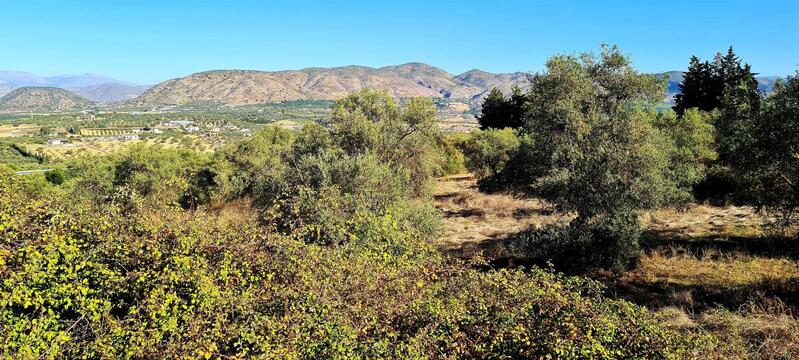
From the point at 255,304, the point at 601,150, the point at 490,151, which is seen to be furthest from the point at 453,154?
the point at 255,304

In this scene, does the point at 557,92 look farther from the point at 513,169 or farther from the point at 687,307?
the point at 687,307

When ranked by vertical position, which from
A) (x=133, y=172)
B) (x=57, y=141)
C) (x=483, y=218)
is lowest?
(x=57, y=141)

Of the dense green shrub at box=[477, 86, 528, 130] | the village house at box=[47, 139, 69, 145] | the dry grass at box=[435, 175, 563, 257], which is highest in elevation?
the dense green shrub at box=[477, 86, 528, 130]

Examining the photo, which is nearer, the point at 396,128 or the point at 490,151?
the point at 396,128

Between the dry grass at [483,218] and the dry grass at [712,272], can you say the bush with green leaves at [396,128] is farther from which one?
the dry grass at [712,272]

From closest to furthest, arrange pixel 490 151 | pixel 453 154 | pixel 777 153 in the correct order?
pixel 777 153 → pixel 490 151 → pixel 453 154

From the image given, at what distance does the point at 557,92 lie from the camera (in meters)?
22.9

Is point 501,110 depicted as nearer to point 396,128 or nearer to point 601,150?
point 396,128

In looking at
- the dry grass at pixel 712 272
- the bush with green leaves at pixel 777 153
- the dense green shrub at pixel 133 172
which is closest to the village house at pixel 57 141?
the dense green shrub at pixel 133 172

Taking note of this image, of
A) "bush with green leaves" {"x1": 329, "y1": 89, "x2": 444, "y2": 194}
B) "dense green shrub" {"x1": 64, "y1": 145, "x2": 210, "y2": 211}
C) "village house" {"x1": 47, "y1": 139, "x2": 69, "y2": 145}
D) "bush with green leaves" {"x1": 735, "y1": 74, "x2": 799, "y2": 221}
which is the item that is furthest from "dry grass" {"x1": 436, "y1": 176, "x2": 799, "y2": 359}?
"village house" {"x1": 47, "y1": 139, "x2": 69, "y2": 145}

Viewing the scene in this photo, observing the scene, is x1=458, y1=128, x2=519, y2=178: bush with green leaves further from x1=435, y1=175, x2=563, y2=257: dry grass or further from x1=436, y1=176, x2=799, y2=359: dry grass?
x1=436, y1=176, x2=799, y2=359: dry grass

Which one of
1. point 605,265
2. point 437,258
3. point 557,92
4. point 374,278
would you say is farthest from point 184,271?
point 557,92

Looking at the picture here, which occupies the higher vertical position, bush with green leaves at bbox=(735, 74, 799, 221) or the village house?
bush with green leaves at bbox=(735, 74, 799, 221)

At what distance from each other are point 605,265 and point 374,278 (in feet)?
45.6
